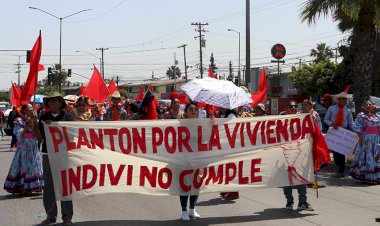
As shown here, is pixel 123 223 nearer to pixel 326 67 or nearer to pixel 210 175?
pixel 210 175

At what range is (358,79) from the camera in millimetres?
15758

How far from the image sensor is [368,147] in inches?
463

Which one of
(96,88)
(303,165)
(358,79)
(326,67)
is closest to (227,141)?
(303,165)

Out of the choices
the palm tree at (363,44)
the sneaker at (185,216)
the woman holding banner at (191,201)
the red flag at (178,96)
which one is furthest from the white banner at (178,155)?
the palm tree at (363,44)

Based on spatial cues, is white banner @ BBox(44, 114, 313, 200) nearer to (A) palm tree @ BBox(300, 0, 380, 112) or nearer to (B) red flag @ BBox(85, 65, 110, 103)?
(A) palm tree @ BBox(300, 0, 380, 112)

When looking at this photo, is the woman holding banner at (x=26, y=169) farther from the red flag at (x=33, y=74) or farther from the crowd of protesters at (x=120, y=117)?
the red flag at (x=33, y=74)

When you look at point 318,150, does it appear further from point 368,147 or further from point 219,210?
point 368,147

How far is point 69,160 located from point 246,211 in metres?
2.70

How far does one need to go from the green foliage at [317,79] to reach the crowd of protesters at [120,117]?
30825 millimetres

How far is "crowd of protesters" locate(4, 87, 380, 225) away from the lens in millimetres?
7801

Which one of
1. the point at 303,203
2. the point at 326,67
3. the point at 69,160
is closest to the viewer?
the point at 69,160

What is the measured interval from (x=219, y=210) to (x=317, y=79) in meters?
38.2

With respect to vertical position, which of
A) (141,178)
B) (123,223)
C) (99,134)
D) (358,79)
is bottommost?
(123,223)

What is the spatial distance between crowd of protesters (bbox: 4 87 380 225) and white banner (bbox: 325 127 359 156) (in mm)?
140
